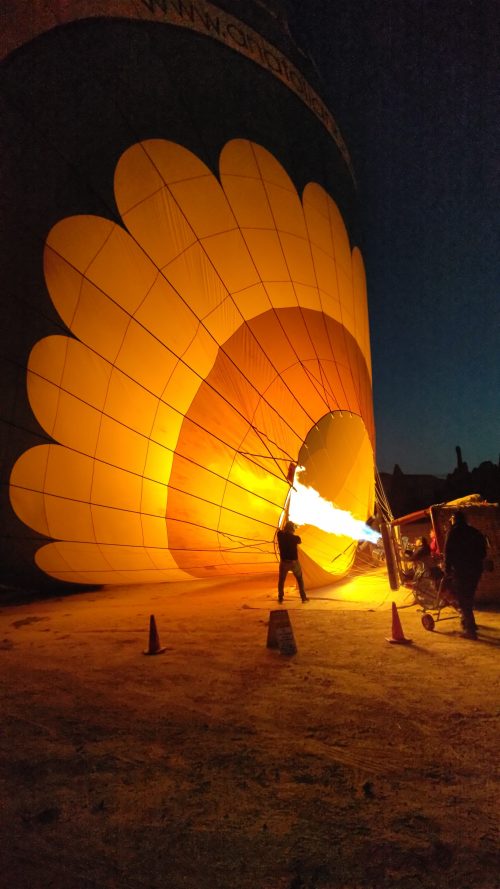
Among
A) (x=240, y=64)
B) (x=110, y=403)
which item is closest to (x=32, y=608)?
(x=110, y=403)

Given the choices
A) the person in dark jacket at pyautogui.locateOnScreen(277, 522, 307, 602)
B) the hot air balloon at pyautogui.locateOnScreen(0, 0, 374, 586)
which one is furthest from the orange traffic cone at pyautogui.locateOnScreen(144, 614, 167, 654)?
the person in dark jacket at pyautogui.locateOnScreen(277, 522, 307, 602)

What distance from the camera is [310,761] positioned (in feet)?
6.69

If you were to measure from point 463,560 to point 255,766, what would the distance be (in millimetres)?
3065

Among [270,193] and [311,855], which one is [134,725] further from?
[270,193]

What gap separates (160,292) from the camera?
5.14 m

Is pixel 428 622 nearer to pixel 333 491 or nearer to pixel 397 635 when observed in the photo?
pixel 397 635

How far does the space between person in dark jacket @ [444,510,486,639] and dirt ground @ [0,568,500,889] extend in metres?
0.39

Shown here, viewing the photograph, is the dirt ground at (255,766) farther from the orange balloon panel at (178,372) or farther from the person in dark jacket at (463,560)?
the orange balloon panel at (178,372)

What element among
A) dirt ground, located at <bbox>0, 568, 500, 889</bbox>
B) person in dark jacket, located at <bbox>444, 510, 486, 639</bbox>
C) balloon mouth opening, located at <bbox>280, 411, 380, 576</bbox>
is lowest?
dirt ground, located at <bbox>0, 568, 500, 889</bbox>

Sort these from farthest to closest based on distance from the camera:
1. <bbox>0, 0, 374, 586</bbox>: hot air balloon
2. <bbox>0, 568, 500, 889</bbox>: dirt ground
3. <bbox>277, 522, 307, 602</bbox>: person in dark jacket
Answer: <bbox>277, 522, 307, 602</bbox>: person in dark jacket
<bbox>0, 0, 374, 586</bbox>: hot air balloon
<bbox>0, 568, 500, 889</bbox>: dirt ground

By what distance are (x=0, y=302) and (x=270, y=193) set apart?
343 centimetres

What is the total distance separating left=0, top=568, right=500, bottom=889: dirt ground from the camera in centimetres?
143

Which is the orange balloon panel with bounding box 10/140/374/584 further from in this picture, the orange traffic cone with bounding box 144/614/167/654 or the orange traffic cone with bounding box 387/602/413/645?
the orange traffic cone with bounding box 387/602/413/645

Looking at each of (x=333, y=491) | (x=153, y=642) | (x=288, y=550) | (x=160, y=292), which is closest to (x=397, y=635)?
(x=153, y=642)
